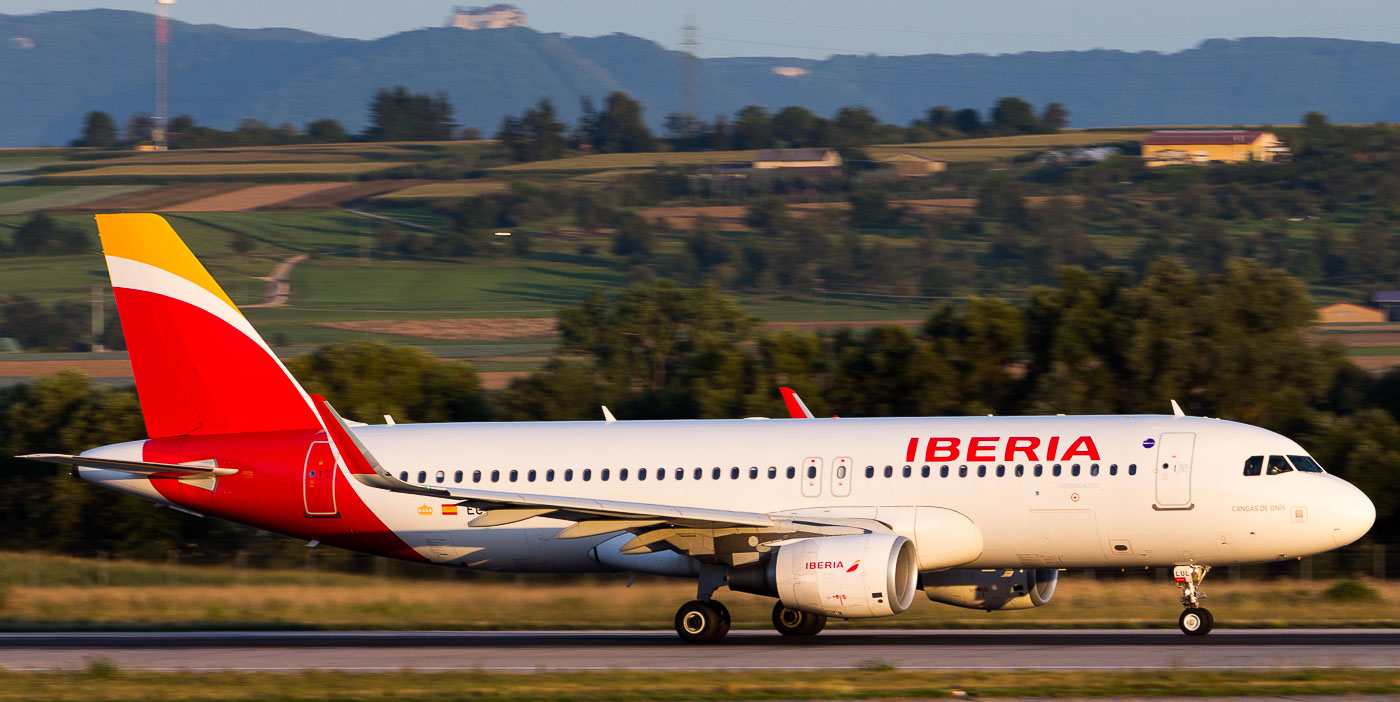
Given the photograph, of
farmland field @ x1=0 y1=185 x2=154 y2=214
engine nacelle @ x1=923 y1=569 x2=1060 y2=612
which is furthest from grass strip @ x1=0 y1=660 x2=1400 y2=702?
farmland field @ x1=0 y1=185 x2=154 y2=214

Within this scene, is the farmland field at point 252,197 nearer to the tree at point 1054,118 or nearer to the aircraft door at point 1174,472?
the tree at point 1054,118

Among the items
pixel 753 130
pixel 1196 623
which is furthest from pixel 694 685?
pixel 753 130

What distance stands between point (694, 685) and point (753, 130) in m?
141

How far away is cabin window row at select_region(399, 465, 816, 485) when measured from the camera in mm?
24453

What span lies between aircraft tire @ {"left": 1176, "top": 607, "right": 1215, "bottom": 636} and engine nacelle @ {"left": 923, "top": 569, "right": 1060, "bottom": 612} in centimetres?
265

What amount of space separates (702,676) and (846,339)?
1296 inches

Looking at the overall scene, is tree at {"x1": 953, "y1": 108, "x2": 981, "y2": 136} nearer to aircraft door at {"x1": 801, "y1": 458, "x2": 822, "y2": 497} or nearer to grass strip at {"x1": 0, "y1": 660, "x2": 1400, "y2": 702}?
aircraft door at {"x1": 801, "y1": 458, "x2": 822, "y2": 497}

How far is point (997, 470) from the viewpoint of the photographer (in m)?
23.5

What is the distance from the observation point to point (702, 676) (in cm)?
1881

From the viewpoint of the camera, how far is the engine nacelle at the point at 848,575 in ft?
71.1

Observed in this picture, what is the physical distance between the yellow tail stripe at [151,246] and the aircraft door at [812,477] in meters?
10.3

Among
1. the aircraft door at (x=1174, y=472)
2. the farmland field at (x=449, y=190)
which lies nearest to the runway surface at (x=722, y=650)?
the aircraft door at (x=1174, y=472)

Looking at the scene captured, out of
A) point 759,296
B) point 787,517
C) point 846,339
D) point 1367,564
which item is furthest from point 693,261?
point 787,517

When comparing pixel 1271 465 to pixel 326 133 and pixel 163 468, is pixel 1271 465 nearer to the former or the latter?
pixel 163 468
